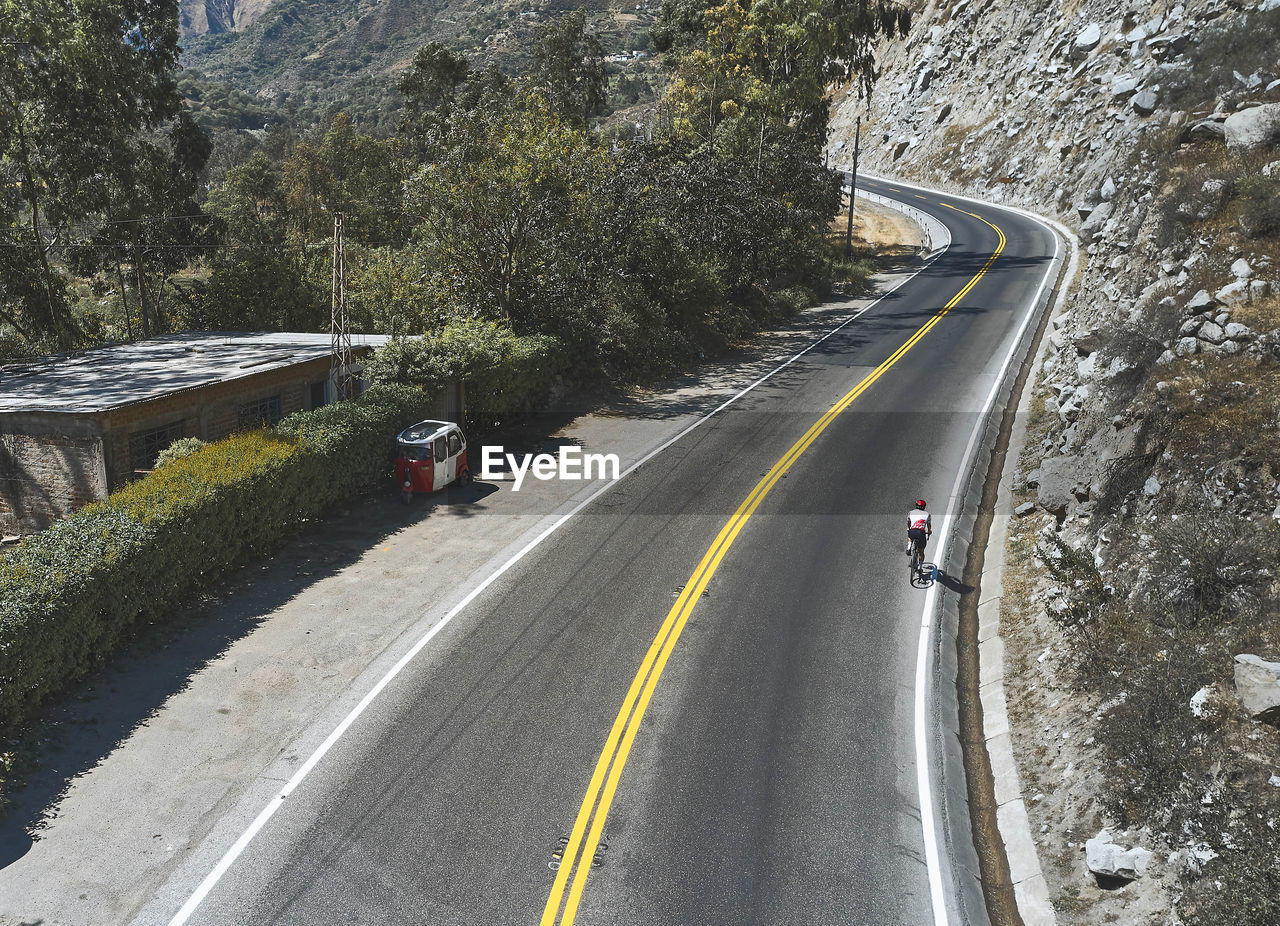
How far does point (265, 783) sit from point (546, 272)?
22607 millimetres

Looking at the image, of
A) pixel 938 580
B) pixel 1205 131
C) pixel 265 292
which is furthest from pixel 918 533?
pixel 265 292

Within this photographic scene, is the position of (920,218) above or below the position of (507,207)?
above

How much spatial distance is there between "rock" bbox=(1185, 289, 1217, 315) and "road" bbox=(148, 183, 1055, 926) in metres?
6.18

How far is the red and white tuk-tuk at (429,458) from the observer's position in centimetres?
2056

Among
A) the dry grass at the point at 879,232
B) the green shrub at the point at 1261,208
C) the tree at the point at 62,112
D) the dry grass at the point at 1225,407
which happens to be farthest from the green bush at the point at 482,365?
the dry grass at the point at 879,232

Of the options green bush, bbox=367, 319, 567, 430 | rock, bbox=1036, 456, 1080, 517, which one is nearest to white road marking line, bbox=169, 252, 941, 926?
green bush, bbox=367, 319, 567, 430

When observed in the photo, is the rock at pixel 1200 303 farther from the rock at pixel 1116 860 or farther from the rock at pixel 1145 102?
the rock at pixel 1145 102

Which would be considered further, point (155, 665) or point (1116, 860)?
point (155, 665)

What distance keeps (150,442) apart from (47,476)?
2.07m

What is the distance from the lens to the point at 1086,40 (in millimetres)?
61562

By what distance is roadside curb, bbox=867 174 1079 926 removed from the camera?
31.8ft

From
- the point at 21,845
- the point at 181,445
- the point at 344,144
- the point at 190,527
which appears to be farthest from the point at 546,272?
the point at 344,144

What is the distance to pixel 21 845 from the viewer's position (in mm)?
9883

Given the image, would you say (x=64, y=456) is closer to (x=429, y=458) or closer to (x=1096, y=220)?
(x=429, y=458)
